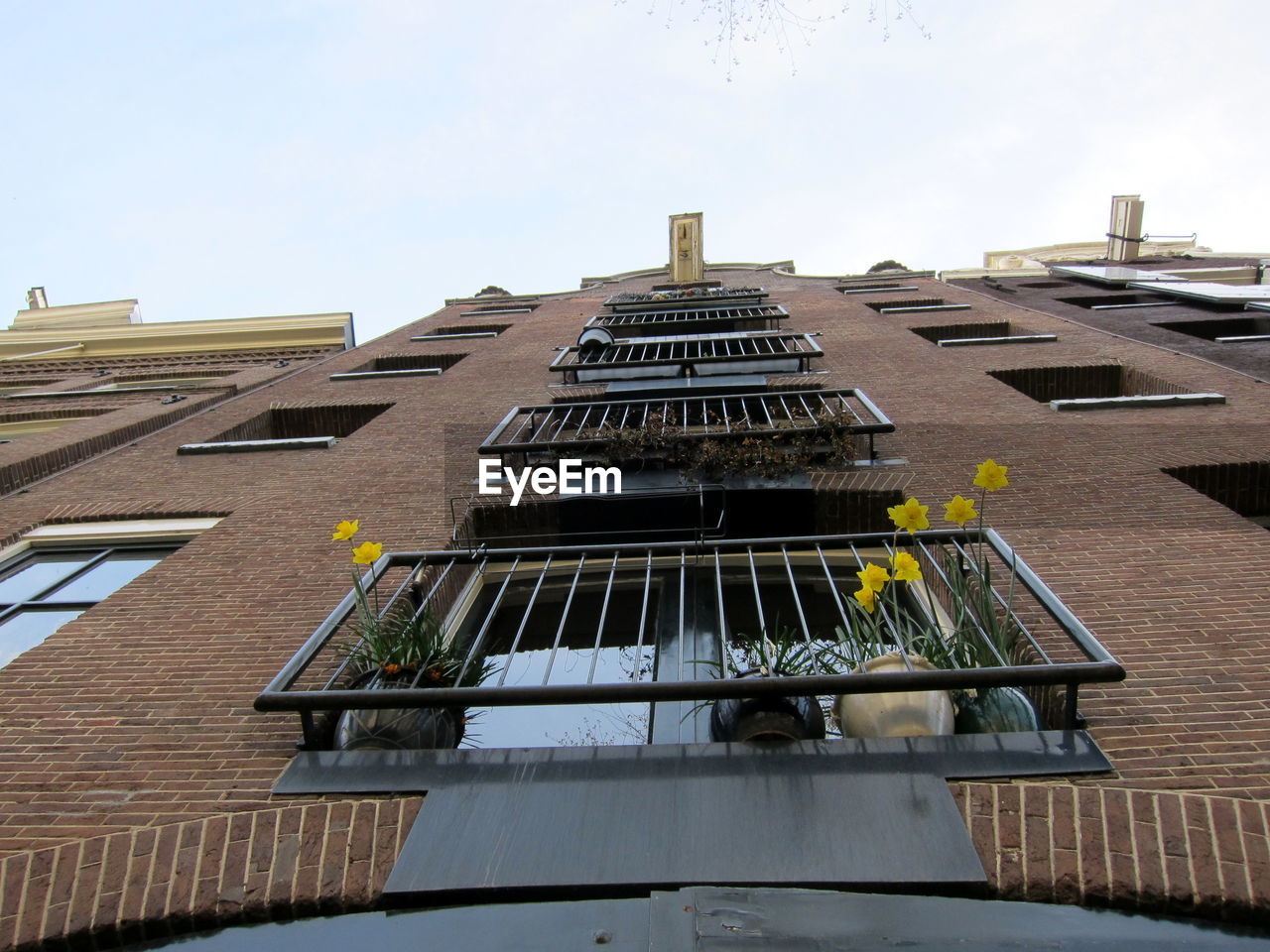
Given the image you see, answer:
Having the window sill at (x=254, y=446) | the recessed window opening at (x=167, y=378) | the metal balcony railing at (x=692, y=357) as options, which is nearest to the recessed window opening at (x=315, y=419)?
the window sill at (x=254, y=446)

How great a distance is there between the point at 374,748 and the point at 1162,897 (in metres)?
3.39

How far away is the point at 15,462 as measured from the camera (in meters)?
9.04

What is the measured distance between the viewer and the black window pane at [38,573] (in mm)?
Answer: 6602

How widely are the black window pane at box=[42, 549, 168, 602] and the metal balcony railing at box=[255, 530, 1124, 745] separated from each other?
8.66 ft

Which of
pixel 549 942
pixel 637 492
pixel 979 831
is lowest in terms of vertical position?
pixel 549 942

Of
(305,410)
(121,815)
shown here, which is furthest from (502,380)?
(121,815)

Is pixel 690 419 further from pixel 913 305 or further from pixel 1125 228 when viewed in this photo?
pixel 1125 228

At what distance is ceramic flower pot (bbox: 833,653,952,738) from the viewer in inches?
150

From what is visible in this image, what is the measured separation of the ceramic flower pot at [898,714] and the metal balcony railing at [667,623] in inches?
9.6

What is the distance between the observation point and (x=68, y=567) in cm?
705

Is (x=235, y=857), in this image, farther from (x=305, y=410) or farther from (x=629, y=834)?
(x=305, y=410)

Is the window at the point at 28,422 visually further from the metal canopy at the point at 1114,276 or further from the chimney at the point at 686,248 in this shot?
the metal canopy at the point at 1114,276

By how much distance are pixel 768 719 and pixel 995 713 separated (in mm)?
1083

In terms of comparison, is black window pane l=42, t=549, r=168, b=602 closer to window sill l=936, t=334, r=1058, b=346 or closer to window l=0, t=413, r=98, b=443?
window l=0, t=413, r=98, b=443
